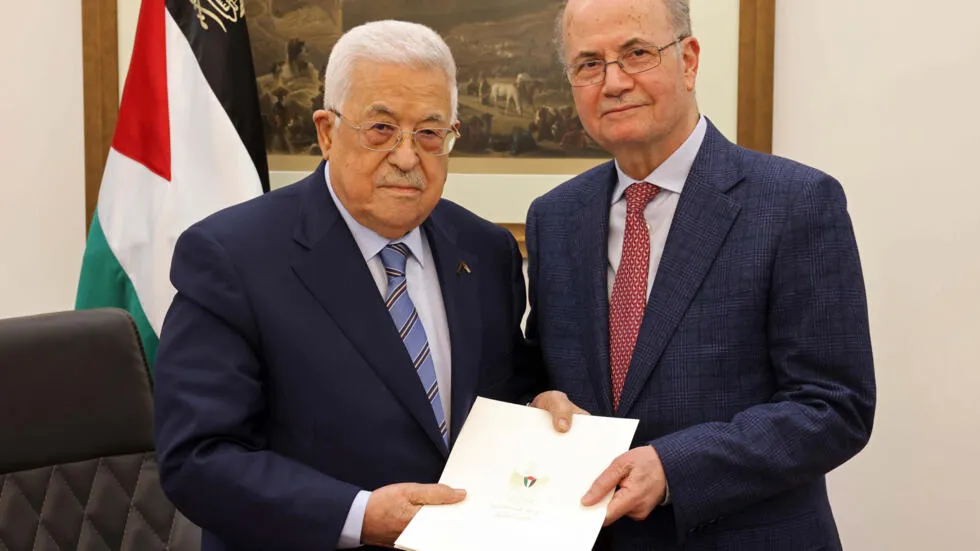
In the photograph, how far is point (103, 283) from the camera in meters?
3.00

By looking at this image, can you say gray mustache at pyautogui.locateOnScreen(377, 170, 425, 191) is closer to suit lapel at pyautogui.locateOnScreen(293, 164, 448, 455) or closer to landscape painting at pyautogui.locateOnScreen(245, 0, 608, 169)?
suit lapel at pyautogui.locateOnScreen(293, 164, 448, 455)

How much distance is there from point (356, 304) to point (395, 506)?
14.7 inches

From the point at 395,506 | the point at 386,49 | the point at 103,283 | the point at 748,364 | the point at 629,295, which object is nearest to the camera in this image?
the point at 395,506

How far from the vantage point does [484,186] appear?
323 cm

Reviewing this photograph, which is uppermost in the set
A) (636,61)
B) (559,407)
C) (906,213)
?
(636,61)

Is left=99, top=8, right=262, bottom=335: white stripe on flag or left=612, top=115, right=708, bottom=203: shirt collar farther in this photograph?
left=99, top=8, right=262, bottom=335: white stripe on flag

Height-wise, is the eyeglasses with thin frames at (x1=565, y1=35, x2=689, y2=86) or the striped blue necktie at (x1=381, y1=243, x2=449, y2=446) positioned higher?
the eyeglasses with thin frames at (x1=565, y1=35, x2=689, y2=86)

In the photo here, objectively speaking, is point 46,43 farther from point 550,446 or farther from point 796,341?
→ point 796,341

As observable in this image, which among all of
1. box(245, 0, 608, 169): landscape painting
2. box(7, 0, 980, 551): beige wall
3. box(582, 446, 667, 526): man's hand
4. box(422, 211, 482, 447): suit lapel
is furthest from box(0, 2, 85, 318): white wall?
box(582, 446, 667, 526): man's hand

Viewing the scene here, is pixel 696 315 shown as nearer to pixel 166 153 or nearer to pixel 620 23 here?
pixel 620 23

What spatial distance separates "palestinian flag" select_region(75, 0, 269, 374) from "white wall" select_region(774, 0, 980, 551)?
1.82 meters

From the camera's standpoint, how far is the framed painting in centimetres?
314

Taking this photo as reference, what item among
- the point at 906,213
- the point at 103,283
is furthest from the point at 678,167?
the point at 103,283

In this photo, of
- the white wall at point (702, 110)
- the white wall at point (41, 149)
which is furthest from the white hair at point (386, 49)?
the white wall at point (41, 149)
